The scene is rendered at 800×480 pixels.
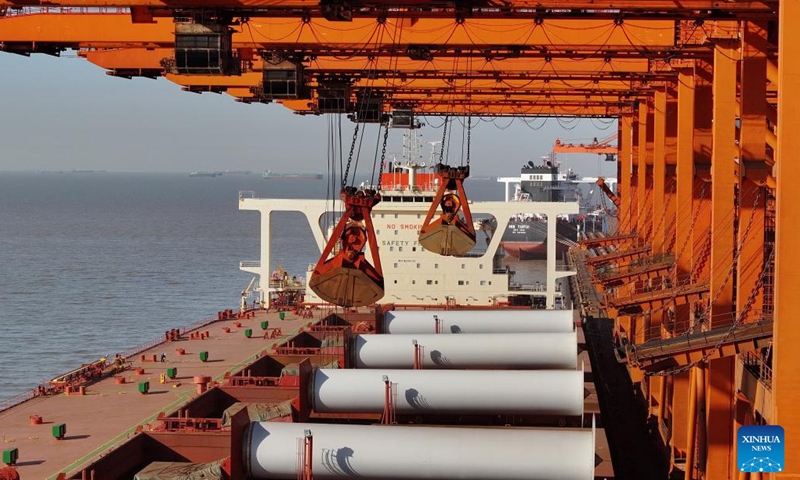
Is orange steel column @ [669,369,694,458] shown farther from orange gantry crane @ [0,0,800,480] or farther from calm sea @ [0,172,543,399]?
calm sea @ [0,172,543,399]

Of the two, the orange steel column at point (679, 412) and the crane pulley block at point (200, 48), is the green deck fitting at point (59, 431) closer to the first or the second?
the crane pulley block at point (200, 48)

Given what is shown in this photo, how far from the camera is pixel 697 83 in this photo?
1941 centimetres

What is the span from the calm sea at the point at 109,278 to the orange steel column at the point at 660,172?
55.7 ft

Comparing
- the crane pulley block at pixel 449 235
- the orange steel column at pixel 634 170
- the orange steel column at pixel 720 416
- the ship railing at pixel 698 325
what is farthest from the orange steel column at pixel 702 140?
the orange steel column at pixel 634 170

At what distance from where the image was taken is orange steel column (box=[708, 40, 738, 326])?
15328mm

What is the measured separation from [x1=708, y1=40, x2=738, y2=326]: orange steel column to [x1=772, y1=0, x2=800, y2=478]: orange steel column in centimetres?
447

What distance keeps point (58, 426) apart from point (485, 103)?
17.8m

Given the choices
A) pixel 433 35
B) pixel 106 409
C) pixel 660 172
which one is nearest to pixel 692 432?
pixel 433 35

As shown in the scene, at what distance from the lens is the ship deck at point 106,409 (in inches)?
590

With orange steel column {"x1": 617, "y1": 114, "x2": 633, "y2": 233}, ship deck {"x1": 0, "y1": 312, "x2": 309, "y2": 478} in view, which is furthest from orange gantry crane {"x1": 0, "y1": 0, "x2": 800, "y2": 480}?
orange steel column {"x1": 617, "y1": 114, "x2": 633, "y2": 233}

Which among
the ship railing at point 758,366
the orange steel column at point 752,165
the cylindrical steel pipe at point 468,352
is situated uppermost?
the orange steel column at point 752,165

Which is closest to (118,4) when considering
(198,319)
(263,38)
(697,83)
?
(263,38)

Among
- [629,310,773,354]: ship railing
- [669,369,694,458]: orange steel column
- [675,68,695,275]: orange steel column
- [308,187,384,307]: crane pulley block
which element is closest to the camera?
[629,310,773,354]: ship railing

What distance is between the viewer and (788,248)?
10.4 m
